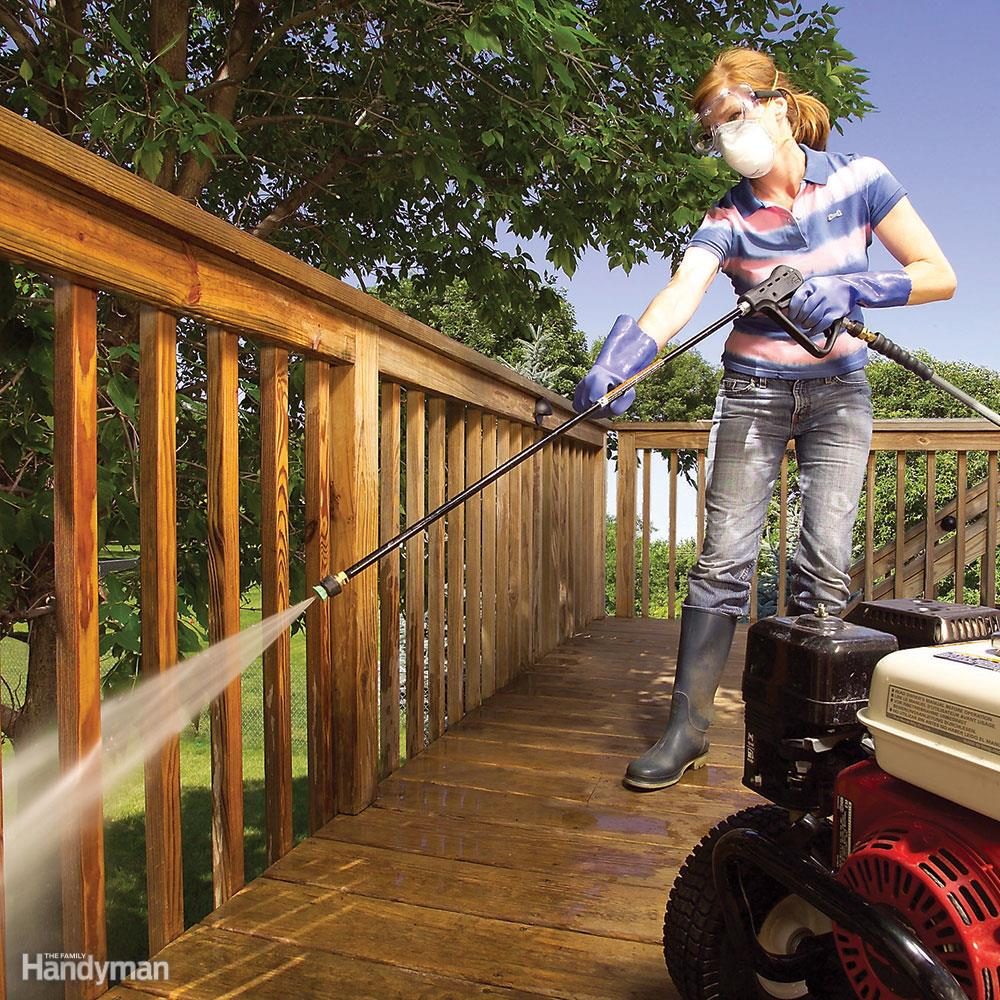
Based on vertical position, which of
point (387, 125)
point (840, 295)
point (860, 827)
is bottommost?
point (860, 827)

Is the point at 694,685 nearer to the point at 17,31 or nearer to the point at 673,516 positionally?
the point at 673,516

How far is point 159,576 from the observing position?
1129mm

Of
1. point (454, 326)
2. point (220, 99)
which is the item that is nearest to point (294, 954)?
point (220, 99)

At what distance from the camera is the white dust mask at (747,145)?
1.72 m

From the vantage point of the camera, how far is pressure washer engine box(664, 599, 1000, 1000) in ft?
2.23

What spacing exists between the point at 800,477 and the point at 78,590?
55.2 inches

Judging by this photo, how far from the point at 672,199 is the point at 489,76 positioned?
0.94m

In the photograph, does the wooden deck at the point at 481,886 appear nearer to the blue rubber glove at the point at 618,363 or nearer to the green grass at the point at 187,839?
the blue rubber glove at the point at 618,363

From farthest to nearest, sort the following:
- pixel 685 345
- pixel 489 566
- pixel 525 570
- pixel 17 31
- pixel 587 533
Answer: pixel 587 533 < pixel 17 31 < pixel 525 570 < pixel 489 566 < pixel 685 345

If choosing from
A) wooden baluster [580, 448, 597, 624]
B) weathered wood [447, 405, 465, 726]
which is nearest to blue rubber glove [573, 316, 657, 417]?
weathered wood [447, 405, 465, 726]

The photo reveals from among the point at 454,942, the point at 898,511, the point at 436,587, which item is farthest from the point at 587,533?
the point at 454,942

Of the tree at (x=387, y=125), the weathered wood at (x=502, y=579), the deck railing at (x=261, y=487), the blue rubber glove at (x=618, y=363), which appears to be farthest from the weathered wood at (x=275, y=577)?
the weathered wood at (x=502, y=579)

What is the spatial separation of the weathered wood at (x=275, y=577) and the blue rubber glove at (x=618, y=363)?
52 centimetres

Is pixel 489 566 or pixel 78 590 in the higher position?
pixel 78 590
